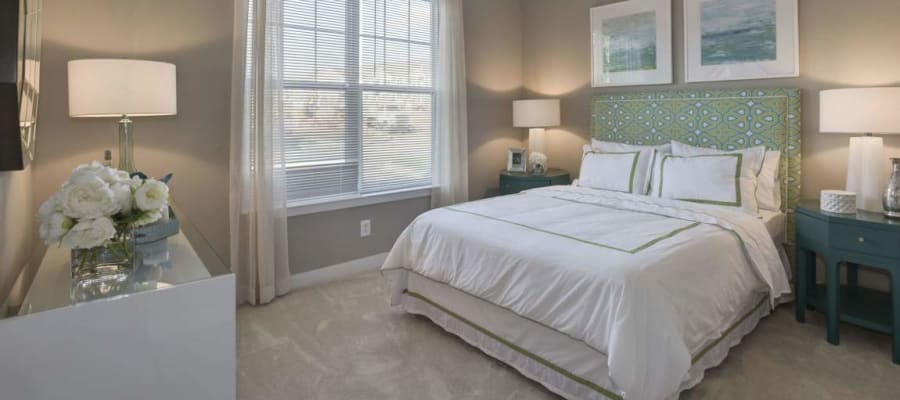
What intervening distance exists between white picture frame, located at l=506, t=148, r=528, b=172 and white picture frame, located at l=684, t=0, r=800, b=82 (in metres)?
1.45

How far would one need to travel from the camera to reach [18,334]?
1064mm

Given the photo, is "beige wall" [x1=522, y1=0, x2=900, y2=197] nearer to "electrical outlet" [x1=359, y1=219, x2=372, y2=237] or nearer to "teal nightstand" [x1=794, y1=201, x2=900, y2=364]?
"teal nightstand" [x1=794, y1=201, x2=900, y2=364]

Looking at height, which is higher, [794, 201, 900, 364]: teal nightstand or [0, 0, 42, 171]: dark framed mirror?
[0, 0, 42, 171]: dark framed mirror

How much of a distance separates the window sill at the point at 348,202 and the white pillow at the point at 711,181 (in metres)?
1.91

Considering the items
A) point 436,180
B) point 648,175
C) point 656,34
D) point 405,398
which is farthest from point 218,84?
point 656,34

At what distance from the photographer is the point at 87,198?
1.25 m

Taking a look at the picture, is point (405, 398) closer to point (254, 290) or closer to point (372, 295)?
point (372, 295)

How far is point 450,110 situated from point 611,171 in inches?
55.9

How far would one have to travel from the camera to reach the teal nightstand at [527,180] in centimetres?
412

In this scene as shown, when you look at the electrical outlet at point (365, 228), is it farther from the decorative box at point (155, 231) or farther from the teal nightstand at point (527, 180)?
the decorative box at point (155, 231)

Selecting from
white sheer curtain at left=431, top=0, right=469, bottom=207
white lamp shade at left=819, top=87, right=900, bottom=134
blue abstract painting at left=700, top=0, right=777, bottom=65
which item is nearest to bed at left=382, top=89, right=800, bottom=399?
blue abstract painting at left=700, top=0, right=777, bottom=65

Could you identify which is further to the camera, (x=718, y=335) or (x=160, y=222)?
(x=718, y=335)

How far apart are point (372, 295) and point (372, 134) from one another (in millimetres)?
1267

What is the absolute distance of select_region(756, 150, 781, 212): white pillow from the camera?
2.99 m
